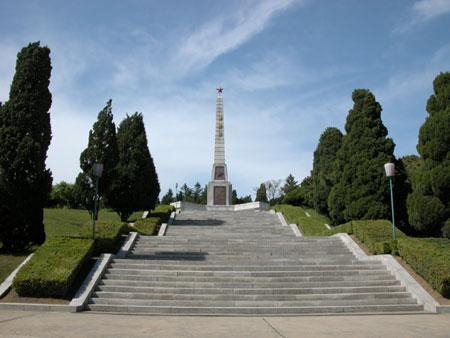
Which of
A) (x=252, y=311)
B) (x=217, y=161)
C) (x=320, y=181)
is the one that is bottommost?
(x=252, y=311)

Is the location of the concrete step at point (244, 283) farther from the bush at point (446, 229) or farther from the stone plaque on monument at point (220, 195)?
the stone plaque on monument at point (220, 195)

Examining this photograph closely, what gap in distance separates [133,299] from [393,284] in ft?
23.6

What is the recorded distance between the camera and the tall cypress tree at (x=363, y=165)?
64.4 feet

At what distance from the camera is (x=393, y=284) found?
471 inches

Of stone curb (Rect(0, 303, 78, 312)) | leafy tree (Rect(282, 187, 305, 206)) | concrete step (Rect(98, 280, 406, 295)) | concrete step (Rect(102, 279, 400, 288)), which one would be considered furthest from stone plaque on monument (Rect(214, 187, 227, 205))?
stone curb (Rect(0, 303, 78, 312))

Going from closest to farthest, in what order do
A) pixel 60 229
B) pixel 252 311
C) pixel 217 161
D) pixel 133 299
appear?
pixel 252 311, pixel 133 299, pixel 60 229, pixel 217 161

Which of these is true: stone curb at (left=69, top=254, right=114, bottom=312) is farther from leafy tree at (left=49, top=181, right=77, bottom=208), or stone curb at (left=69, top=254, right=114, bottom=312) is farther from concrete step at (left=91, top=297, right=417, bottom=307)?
leafy tree at (left=49, top=181, right=77, bottom=208)

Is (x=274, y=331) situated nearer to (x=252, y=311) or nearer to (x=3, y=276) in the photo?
(x=252, y=311)

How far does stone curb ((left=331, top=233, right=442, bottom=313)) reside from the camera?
34.0 ft

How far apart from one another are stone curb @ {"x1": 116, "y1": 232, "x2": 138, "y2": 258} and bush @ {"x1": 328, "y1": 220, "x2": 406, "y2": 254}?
331 inches

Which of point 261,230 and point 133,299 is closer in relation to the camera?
point 133,299

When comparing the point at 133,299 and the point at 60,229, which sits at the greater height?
the point at 60,229

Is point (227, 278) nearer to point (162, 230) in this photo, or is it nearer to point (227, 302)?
point (227, 302)

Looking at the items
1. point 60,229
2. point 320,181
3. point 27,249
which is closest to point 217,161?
point 320,181
